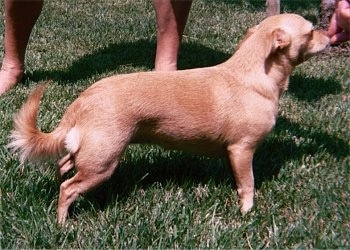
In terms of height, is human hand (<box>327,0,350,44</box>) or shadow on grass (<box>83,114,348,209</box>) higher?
human hand (<box>327,0,350,44</box>)

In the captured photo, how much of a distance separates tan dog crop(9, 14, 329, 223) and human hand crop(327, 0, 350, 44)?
0.55 metres

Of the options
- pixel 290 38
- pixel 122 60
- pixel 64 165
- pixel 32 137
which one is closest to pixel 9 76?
pixel 122 60

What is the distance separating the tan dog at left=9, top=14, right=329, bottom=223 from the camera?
2.31m

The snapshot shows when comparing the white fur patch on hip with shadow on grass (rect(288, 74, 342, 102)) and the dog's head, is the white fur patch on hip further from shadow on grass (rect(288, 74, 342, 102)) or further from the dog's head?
shadow on grass (rect(288, 74, 342, 102))

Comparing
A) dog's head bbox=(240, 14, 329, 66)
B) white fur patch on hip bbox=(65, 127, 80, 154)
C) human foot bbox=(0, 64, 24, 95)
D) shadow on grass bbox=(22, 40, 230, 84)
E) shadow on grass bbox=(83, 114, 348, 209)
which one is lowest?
shadow on grass bbox=(83, 114, 348, 209)

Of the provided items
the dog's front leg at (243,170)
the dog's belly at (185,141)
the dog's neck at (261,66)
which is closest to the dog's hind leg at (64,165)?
the dog's belly at (185,141)

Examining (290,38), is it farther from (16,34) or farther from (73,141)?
(16,34)

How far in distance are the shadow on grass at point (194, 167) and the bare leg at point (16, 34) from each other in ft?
5.81

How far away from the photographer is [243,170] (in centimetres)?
258

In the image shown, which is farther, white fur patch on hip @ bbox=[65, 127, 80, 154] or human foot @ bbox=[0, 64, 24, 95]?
human foot @ bbox=[0, 64, 24, 95]

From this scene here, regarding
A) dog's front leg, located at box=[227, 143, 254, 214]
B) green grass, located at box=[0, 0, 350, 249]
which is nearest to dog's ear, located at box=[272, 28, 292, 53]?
dog's front leg, located at box=[227, 143, 254, 214]

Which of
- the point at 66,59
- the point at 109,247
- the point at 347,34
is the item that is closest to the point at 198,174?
the point at 109,247

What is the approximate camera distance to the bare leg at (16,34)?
4.20m

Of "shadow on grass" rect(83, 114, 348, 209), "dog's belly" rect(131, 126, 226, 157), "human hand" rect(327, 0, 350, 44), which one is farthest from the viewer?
"human hand" rect(327, 0, 350, 44)
